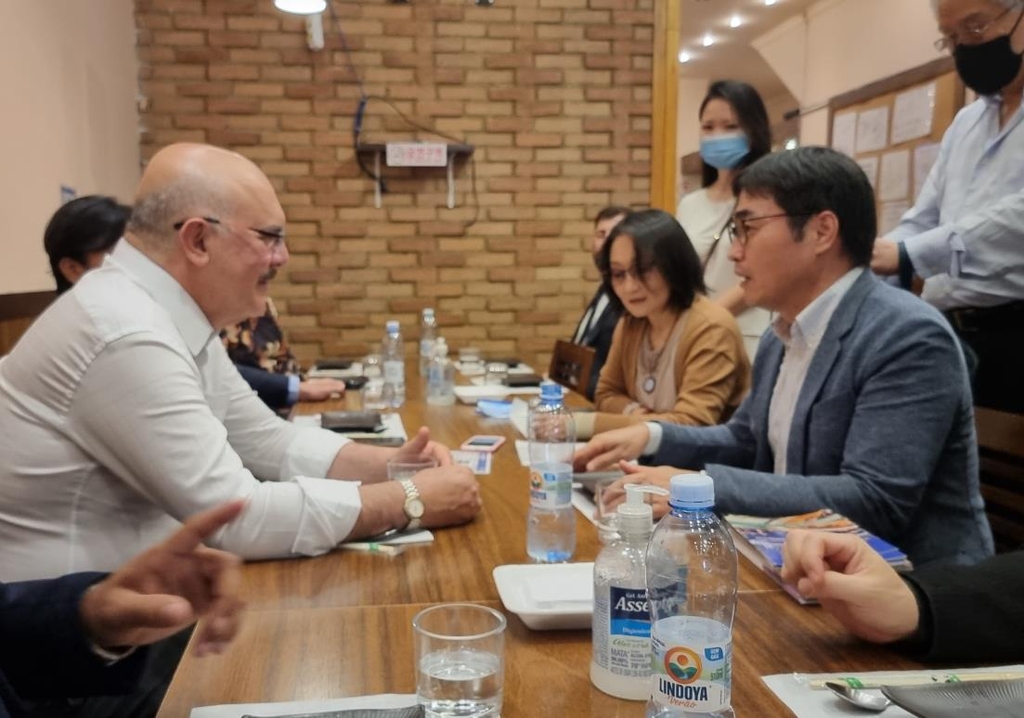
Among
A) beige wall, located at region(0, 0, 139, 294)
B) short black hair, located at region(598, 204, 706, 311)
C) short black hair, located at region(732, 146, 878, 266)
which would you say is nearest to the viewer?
short black hair, located at region(732, 146, 878, 266)

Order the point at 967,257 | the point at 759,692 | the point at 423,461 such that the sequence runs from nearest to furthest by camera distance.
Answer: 1. the point at 759,692
2. the point at 423,461
3. the point at 967,257

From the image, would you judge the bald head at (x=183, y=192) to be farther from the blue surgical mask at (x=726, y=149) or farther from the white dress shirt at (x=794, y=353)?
the blue surgical mask at (x=726, y=149)

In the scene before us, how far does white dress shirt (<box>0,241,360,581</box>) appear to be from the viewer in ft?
4.11

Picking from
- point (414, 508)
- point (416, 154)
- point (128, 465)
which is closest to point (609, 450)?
point (414, 508)

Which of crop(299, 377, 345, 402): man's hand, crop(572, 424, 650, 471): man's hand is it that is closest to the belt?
crop(572, 424, 650, 471): man's hand

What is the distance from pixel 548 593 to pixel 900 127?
15.8 ft

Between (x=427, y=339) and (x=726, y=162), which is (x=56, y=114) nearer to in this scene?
(x=427, y=339)

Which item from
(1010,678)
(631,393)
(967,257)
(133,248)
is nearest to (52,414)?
(133,248)

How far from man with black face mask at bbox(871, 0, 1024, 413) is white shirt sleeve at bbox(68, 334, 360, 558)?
152cm

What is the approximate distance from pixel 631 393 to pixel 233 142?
2745 millimetres

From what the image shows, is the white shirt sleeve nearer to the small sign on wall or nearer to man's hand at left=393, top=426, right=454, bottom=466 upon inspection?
man's hand at left=393, top=426, right=454, bottom=466

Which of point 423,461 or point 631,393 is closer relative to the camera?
point 423,461

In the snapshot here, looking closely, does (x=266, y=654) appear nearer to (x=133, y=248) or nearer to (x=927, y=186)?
(x=133, y=248)

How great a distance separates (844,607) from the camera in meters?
0.95
